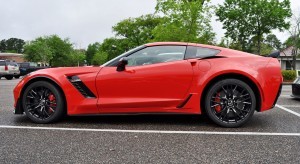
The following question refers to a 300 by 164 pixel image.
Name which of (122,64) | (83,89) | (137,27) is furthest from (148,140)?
(137,27)

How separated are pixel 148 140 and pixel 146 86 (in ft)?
3.18

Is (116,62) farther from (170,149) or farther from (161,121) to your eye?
(170,149)

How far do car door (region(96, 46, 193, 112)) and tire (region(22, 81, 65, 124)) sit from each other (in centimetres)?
64

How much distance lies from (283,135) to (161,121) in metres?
1.79

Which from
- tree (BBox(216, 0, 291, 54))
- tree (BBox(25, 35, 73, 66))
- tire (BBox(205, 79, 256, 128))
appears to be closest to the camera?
tire (BBox(205, 79, 256, 128))

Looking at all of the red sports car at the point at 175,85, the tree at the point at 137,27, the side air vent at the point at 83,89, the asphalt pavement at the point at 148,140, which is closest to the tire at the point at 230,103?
the red sports car at the point at 175,85

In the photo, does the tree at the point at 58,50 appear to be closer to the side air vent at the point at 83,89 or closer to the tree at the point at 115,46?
the tree at the point at 115,46

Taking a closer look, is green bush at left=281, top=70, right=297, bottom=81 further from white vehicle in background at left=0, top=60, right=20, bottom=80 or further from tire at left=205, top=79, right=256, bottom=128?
white vehicle in background at left=0, top=60, right=20, bottom=80

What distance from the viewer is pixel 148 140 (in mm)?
3791

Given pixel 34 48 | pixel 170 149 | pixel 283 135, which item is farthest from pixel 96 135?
pixel 34 48

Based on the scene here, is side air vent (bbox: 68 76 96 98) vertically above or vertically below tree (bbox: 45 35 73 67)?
below

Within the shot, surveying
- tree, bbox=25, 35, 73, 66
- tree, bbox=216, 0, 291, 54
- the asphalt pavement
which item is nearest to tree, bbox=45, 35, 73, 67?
tree, bbox=25, 35, 73, 66

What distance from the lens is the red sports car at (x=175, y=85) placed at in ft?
14.7

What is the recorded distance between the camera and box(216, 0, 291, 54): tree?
34281 millimetres
